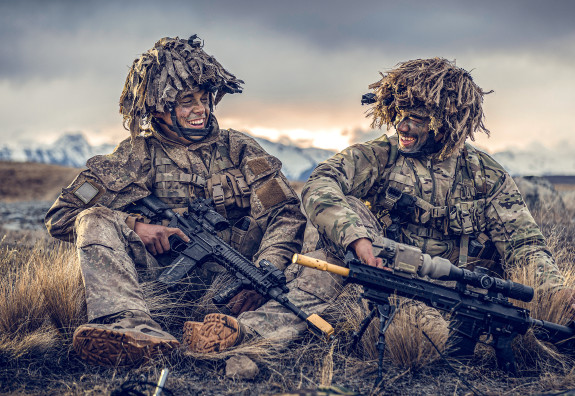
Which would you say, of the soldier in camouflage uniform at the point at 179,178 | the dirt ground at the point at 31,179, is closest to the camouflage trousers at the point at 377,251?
the soldier in camouflage uniform at the point at 179,178

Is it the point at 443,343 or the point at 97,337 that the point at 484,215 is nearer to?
the point at 443,343

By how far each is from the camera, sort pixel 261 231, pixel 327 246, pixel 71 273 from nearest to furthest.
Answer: pixel 71 273 → pixel 327 246 → pixel 261 231

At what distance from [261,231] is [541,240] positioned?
2655 mm

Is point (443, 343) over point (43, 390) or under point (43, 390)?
over

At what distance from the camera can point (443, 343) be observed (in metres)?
3.85

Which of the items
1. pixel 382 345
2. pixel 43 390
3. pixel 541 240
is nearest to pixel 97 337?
pixel 43 390

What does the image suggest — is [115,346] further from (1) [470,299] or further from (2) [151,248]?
(1) [470,299]

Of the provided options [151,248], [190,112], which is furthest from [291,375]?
[190,112]

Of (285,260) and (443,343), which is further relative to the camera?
(285,260)

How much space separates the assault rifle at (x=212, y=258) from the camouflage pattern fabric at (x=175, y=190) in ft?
0.77

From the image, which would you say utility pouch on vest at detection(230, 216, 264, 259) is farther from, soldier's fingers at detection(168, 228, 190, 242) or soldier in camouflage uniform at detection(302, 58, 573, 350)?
soldier in camouflage uniform at detection(302, 58, 573, 350)

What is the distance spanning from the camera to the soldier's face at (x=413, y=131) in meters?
5.04

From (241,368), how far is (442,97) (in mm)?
3114

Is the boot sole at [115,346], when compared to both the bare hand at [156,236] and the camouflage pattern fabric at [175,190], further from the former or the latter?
the bare hand at [156,236]
